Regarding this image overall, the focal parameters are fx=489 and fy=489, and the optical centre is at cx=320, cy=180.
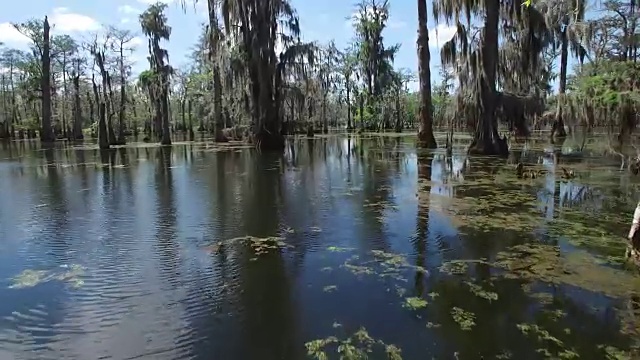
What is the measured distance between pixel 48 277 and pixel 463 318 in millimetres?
4360

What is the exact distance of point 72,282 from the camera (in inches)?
203

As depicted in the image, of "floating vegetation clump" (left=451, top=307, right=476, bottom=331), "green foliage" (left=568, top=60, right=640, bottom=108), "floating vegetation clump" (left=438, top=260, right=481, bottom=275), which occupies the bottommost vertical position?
"floating vegetation clump" (left=451, top=307, right=476, bottom=331)

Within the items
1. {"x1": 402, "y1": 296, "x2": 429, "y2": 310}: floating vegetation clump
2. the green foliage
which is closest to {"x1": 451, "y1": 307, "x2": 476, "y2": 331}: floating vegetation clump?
{"x1": 402, "y1": 296, "x2": 429, "y2": 310}: floating vegetation clump

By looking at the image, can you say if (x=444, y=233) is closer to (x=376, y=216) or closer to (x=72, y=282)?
(x=376, y=216)

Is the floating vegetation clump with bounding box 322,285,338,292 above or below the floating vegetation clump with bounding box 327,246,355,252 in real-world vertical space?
below

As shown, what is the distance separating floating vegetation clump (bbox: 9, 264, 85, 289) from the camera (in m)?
5.15

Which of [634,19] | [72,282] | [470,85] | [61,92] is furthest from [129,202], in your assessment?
[61,92]

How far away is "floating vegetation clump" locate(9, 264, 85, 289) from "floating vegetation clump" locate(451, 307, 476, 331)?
375 cm

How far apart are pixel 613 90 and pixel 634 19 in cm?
184

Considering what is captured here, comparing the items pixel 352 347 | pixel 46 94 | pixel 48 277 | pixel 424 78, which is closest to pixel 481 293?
pixel 352 347

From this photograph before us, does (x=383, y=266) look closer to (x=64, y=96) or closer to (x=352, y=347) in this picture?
(x=352, y=347)

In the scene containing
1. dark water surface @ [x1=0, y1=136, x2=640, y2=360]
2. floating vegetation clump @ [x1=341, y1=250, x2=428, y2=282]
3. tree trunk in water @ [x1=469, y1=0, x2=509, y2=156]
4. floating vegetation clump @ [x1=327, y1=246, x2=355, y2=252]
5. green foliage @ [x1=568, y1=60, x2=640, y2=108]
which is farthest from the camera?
tree trunk in water @ [x1=469, y1=0, x2=509, y2=156]

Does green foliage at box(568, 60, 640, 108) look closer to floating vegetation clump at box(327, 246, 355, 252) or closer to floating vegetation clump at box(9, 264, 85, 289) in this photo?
floating vegetation clump at box(327, 246, 355, 252)

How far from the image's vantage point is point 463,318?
4.11 meters
